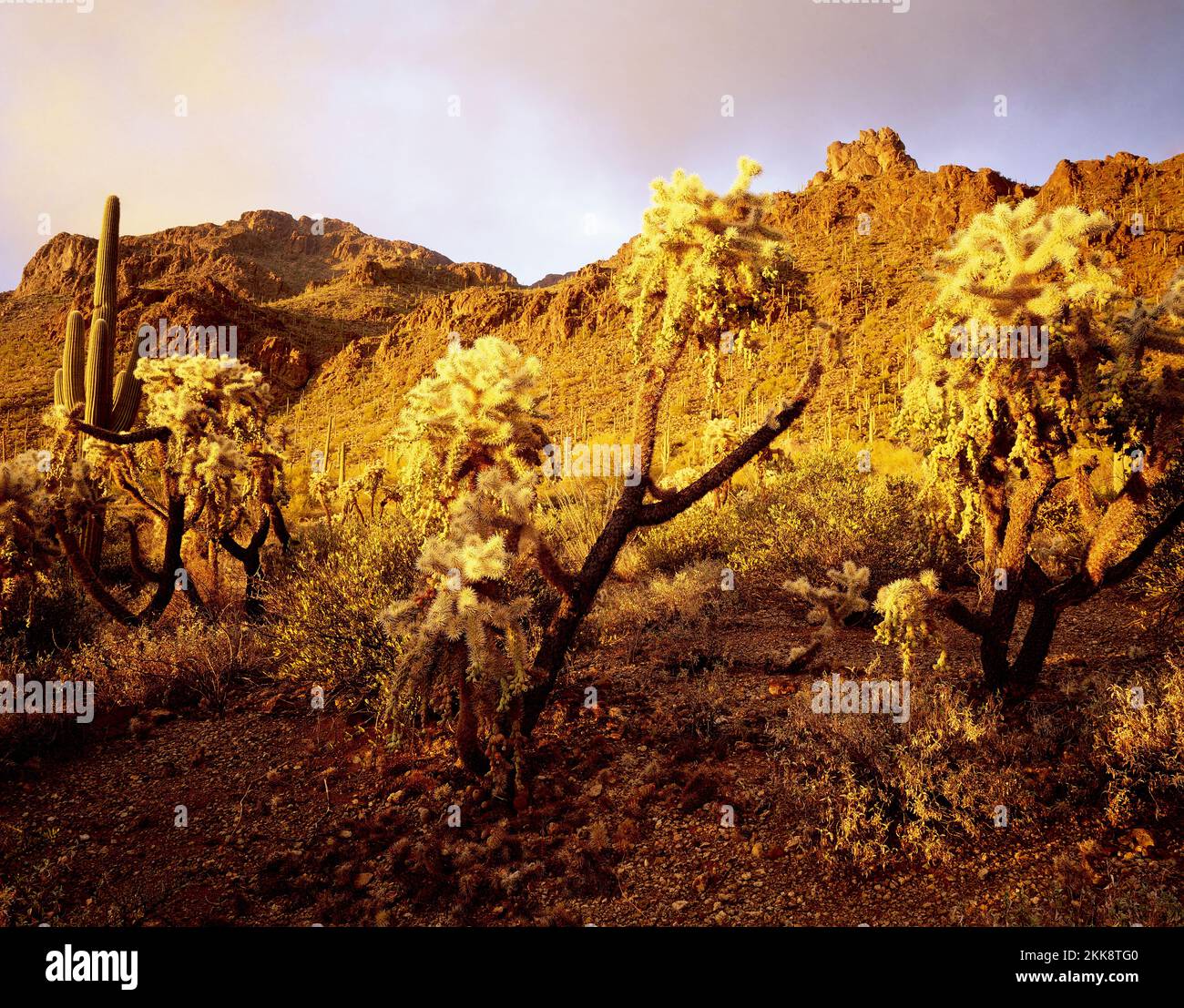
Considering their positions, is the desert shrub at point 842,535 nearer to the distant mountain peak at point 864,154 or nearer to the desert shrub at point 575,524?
the desert shrub at point 575,524

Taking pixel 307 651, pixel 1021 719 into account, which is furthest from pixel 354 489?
pixel 1021 719

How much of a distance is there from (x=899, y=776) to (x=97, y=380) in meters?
13.4

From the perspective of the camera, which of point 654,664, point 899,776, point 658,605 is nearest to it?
point 899,776

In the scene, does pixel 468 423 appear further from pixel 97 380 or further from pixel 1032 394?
pixel 97 380

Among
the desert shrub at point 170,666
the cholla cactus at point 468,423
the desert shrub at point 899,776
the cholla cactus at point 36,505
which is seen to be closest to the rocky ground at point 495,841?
the desert shrub at point 899,776

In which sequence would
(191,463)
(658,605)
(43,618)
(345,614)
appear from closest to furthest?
(345,614)
(43,618)
(191,463)
(658,605)

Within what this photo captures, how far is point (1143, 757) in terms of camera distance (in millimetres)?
4570

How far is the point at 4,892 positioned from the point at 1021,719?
7079 millimetres

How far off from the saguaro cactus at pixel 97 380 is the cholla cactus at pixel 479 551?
8585 mm

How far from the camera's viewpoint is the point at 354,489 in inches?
380

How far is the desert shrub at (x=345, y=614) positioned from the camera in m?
6.63

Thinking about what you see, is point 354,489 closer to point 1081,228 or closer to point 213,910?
point 213,910

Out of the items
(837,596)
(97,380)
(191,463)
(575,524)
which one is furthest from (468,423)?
(97,380)

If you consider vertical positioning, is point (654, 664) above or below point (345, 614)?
below
